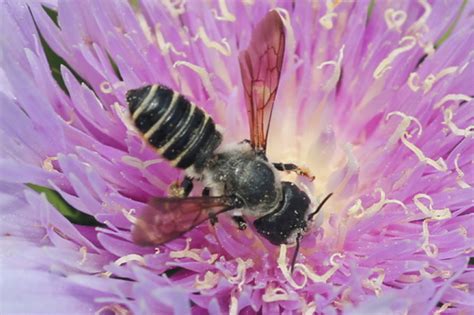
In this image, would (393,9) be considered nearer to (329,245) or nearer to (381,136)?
(381,136)

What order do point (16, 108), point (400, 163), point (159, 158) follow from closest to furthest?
point (16, 108) < point (159, 158) < point (400, 163)

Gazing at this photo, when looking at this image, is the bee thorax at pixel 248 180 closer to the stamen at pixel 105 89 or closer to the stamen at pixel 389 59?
the stamen at pixel 105 89

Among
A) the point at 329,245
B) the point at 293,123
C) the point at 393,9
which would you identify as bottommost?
the point at 329,245

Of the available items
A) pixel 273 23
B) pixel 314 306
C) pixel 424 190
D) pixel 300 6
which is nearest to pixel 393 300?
pixel 314 306

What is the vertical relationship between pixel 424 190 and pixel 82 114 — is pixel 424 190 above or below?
below

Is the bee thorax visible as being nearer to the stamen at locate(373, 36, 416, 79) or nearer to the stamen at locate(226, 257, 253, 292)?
the stamen at locate(226, 257, 253, 292)

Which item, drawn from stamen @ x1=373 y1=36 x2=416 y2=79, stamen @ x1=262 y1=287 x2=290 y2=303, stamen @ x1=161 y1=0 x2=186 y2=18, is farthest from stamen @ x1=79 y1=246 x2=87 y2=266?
stamen @ x1=373 y1=36 x2=416 y2=79

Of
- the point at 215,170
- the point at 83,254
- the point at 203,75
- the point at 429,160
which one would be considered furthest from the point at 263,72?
the point at 83,254

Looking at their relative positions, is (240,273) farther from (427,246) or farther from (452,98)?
(452,98)
